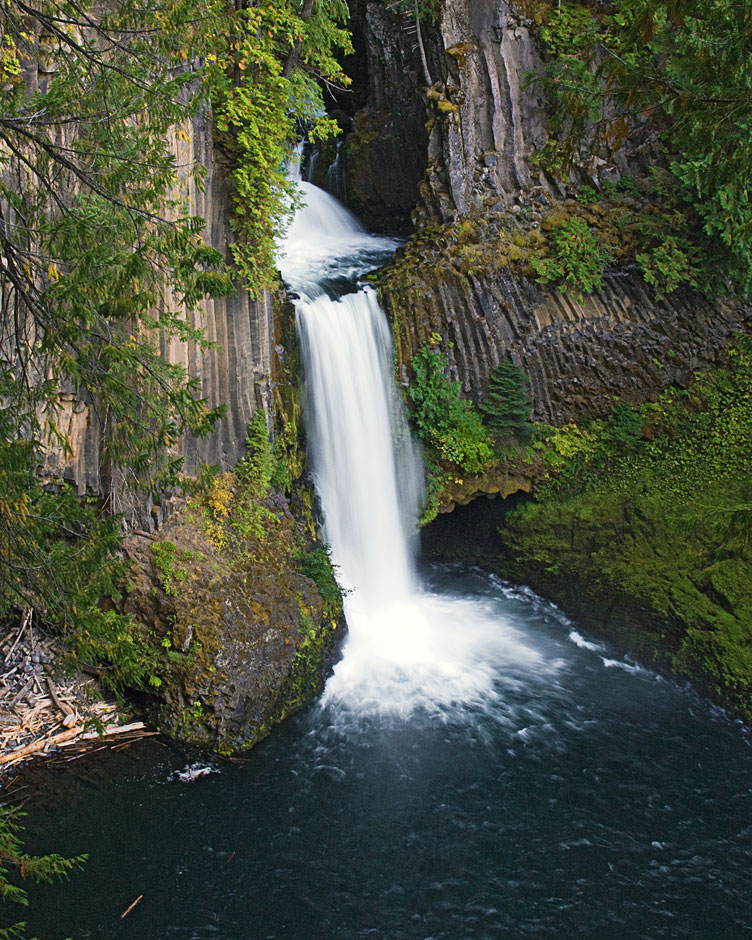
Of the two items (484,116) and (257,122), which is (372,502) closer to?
(257,122)

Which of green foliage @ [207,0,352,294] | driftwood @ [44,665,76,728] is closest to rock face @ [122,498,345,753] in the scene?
driftwood @ [44,665,76,728]

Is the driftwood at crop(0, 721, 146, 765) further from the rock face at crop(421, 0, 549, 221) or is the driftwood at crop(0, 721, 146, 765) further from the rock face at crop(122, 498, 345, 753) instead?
the rock face at crop(421, 0, 549, 221)

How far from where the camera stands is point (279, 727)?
25.2 feet

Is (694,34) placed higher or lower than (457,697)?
higher

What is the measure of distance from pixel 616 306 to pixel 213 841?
1014 centimetres

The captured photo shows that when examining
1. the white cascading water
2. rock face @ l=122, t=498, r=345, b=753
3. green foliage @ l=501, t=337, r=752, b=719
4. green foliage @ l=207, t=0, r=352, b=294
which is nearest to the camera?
rock face @ l=122, t=498, r=345, b=753

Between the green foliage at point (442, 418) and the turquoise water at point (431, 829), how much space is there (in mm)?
4218

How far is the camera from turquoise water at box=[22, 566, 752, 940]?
5422mm

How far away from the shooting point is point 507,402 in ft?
37.7

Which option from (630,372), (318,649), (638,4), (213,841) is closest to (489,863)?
(213,841)

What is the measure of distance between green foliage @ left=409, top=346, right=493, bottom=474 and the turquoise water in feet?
13.8

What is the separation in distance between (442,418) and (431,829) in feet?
21.8

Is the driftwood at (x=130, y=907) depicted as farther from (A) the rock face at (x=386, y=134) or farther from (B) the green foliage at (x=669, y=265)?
(A) the rock face at (x=386, y=134)

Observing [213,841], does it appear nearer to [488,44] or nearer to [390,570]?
[390,570]
